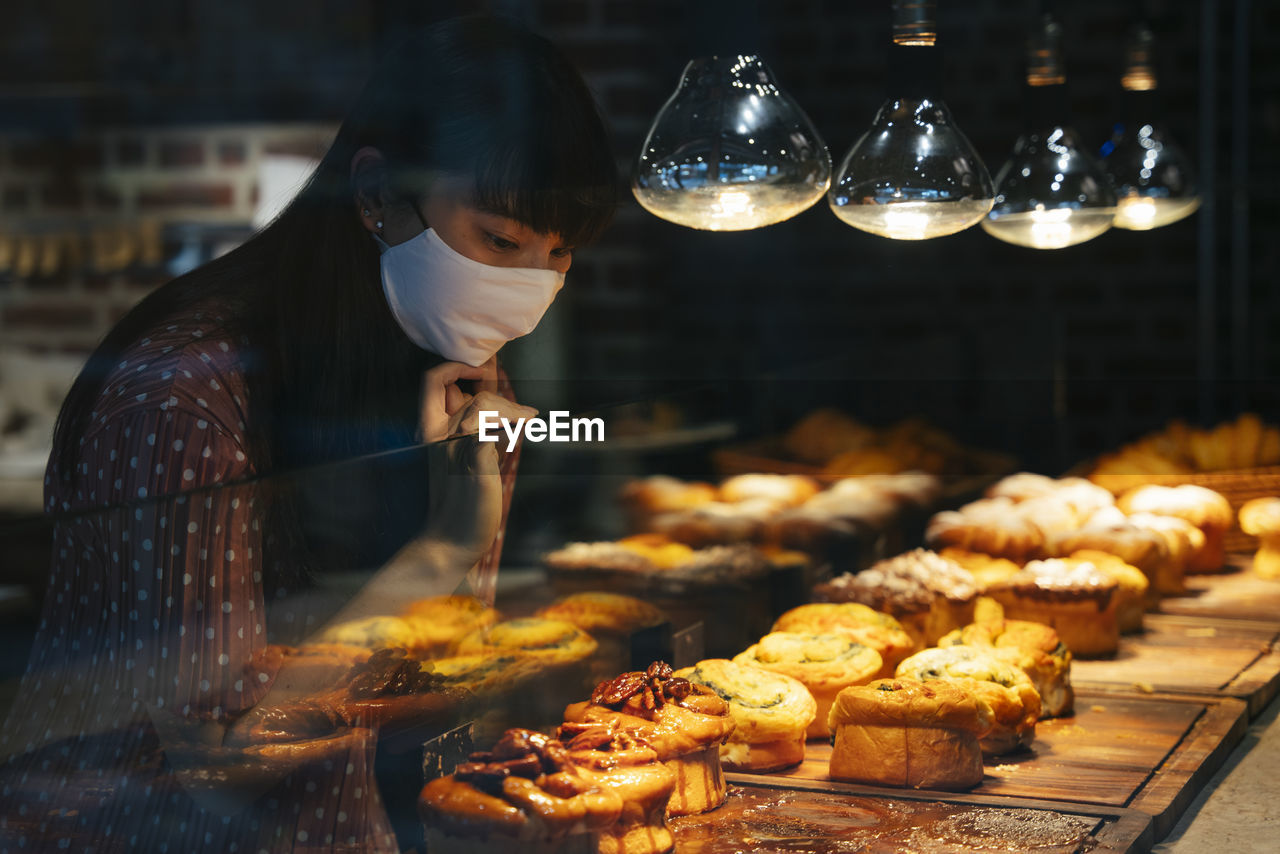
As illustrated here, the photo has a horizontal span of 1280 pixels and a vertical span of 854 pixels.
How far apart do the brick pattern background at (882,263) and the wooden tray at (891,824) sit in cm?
164

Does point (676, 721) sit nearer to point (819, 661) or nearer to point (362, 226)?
point (819, 661)

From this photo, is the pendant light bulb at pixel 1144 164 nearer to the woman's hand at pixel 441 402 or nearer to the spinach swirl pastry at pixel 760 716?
the spinach swirl pastry at pixel 760 716

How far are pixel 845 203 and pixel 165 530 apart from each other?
70 cm

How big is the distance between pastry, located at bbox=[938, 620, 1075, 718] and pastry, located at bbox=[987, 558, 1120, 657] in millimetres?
169

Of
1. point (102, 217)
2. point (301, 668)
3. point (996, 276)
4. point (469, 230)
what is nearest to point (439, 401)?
point (469, 230)

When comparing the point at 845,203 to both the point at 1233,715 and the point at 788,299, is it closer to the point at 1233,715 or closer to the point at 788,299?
the point at 1233,715

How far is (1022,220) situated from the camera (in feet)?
5.20

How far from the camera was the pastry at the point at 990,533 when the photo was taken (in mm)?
1895

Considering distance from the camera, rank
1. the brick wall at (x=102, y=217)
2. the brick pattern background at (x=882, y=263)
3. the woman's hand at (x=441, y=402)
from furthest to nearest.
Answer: the brick wall at (x=102, y=217), the brick pattern background at (x=882, y=263), the woman's hand at (x=441, y=402)

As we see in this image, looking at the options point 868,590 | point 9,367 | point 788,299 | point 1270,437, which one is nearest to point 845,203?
point 868,590

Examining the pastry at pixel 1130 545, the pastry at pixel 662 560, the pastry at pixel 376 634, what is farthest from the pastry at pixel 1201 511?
the pastry at pixel 376 634

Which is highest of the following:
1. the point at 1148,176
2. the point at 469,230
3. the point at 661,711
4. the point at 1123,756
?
the point at 1148,176

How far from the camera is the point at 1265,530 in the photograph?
2100 mm

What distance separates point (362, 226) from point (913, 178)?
48 centimetres
